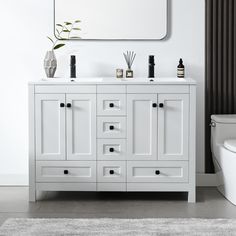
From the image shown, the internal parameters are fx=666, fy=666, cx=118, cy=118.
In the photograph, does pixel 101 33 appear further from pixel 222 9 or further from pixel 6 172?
pixel 6 172

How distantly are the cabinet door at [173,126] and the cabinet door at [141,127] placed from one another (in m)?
0.05

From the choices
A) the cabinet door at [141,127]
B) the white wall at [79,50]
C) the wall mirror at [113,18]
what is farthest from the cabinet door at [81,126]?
the wall mirror at [113,18]

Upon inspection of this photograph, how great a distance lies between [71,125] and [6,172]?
896mm

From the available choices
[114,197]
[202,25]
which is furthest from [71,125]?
[202,25]

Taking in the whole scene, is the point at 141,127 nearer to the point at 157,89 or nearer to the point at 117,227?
the point at 157,89

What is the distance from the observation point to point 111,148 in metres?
4.67

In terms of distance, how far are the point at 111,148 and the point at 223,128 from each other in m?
0.87

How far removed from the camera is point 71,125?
467 centimetres

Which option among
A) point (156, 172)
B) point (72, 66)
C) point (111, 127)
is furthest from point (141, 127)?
point (72, 66)

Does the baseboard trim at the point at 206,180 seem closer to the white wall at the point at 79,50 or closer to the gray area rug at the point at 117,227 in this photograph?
the white wall at the point at 79,50

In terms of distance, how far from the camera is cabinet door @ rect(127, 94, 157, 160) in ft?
15.2

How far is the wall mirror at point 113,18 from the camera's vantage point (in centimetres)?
507

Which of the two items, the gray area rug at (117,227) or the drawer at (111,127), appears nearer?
the gray area rug at (117,227)

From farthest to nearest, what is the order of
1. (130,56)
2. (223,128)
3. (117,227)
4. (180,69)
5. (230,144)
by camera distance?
(130,56) → (180,69) → (223,128) → (230,144) → (117,227)
